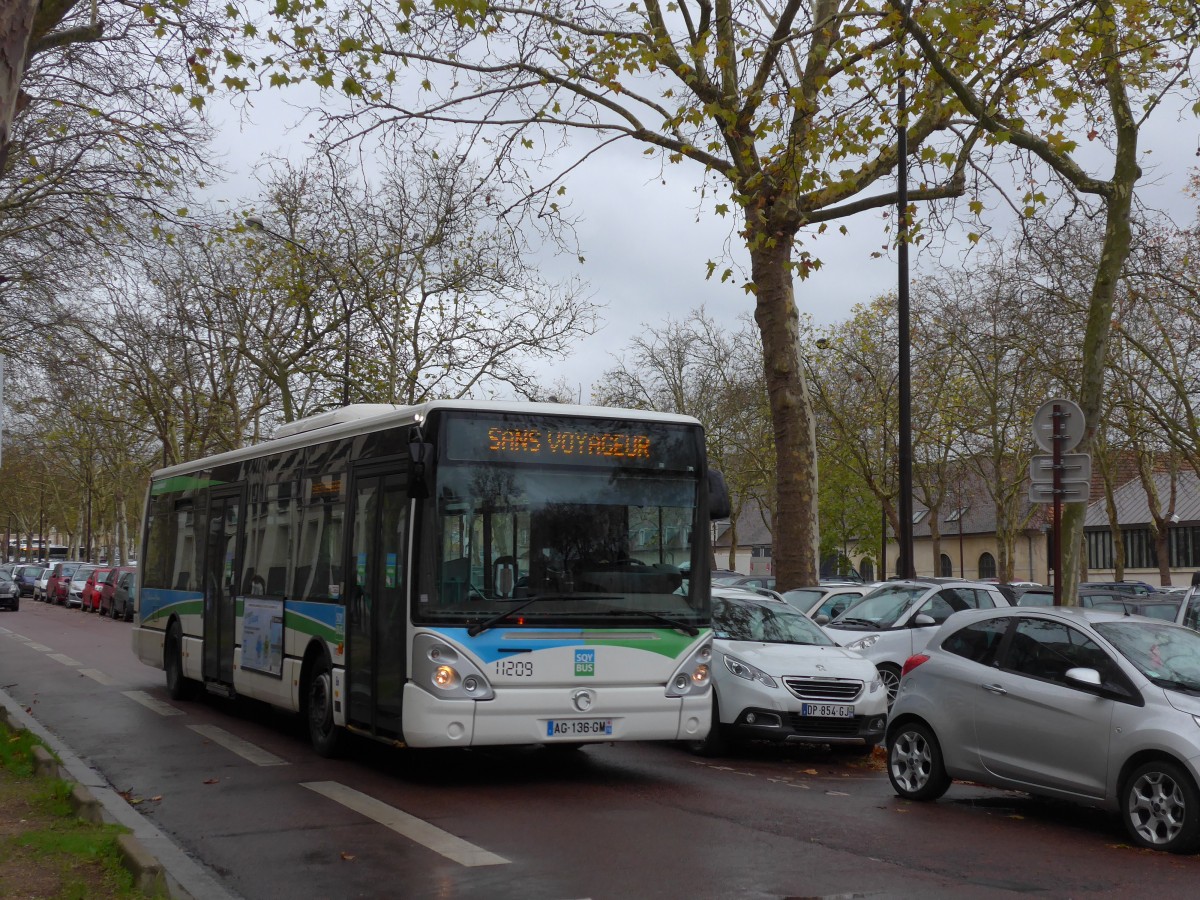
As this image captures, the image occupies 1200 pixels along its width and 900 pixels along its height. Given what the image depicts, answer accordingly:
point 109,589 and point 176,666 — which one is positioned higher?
point 109,589

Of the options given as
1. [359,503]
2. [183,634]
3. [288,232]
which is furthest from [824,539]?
[359,503]

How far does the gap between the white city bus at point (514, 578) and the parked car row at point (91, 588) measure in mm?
27552

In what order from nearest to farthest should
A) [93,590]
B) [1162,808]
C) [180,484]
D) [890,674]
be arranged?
[1162,808], [890,674], [180,484], [93,590]

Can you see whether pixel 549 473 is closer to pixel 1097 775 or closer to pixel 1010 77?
pixel 1097 775

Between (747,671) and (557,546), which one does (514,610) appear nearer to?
(557,546)

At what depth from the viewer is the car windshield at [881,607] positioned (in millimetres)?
17234

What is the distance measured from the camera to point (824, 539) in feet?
232

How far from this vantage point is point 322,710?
12273mm

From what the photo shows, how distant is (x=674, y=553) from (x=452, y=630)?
6.55ft

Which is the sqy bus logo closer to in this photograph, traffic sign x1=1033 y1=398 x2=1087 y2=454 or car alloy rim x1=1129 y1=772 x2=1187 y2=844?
car alloy rim x1=1129 y1=772 x2=1187 y2=844

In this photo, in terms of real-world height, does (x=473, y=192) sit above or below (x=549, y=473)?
above

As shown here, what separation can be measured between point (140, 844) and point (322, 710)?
513 cm

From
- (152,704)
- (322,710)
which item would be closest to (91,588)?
(152,704)

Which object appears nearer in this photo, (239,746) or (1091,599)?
(239,746)
